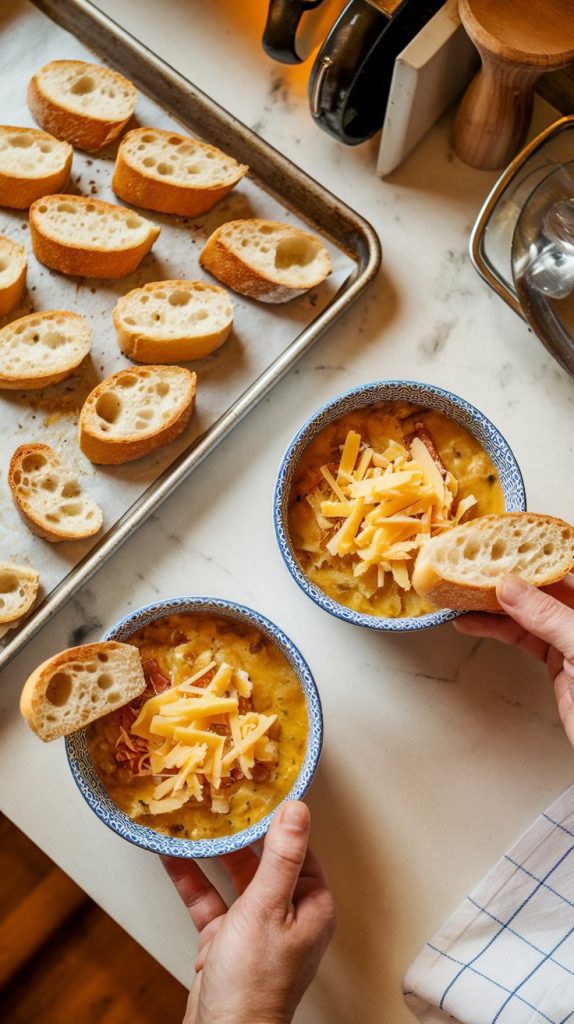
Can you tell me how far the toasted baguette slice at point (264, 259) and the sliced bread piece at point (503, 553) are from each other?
530mm

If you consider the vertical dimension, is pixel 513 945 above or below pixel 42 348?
below

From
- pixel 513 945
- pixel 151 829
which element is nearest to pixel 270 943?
pixel 151 829

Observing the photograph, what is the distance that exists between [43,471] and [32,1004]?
1.18m

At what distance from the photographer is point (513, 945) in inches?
60.7

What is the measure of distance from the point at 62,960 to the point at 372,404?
4.42ft

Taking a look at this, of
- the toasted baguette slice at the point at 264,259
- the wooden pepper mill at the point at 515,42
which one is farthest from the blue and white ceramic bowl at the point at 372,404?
the wooden pepper mill at the point at 515,42

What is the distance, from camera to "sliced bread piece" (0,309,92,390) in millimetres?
1619

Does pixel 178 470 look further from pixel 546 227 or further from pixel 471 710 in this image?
pixel 546 227

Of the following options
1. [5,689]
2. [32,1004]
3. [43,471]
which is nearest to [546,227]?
[43,471]

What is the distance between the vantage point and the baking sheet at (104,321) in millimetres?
1609

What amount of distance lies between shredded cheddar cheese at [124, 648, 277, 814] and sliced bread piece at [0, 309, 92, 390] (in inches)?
21.5

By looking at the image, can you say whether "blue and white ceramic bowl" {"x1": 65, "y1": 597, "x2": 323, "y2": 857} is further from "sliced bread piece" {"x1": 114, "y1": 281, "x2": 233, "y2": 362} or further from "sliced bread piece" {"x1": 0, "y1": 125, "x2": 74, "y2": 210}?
"sliced bread piece" {"x1": 0, "y1": 125, "x2": 74, "y2": 210}

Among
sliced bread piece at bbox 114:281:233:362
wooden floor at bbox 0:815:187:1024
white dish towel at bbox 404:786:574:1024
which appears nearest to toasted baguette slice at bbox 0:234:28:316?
sliced bread piece at bbox 114:281:233:362

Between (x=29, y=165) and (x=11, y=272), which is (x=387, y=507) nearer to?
(x=11, y=272)
